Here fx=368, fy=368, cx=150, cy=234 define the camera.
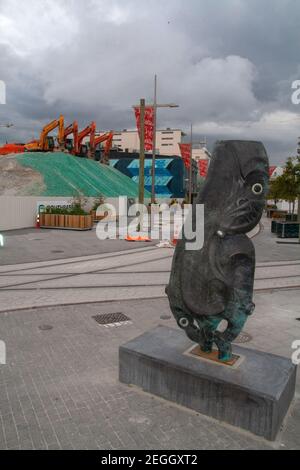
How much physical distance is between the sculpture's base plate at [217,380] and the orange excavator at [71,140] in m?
48.1

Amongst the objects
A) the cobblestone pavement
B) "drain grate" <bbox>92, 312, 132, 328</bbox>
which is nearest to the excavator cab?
"drain grate" <bbox>92, 312, 132, 328</bbox>

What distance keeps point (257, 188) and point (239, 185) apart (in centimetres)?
23

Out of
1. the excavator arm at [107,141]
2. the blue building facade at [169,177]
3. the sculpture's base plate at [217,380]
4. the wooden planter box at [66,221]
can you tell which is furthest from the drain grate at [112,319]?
the blue building facade at [169,177]

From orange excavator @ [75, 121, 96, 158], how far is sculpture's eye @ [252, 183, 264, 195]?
167ft

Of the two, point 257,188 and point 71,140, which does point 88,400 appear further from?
point 71,140

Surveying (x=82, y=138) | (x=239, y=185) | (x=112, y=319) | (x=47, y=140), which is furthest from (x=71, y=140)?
(x=239, y=185)

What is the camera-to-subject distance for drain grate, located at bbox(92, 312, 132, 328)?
7.87 m

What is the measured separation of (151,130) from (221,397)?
16.7 metres

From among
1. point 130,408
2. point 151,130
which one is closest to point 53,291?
point 130,408

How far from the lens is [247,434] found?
4.36 m

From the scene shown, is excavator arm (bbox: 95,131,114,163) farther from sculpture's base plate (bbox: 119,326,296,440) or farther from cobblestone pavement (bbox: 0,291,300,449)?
sculpture's base plate (bbox: 119,326,296,440)

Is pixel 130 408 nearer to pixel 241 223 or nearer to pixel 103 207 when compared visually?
pixel 241 223

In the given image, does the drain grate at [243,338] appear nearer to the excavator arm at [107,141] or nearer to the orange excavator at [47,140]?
the orange excavator at [47,140]
